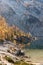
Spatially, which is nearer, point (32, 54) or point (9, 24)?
point (32, 54)

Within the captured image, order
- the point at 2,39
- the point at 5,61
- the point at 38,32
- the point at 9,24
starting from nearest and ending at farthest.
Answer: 1. the point at 5,61
2. the point at 2,39
3. the point at 9,24
4. the point at 38,32

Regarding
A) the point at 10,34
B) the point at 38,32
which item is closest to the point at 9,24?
the point at 10,34

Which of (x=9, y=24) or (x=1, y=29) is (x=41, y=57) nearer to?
(x=1, y=29)

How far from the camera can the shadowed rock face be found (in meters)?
28.3

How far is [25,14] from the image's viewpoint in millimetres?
29891

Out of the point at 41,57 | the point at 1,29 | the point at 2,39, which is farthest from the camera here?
the point at 1,29

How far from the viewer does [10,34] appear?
1011 inches

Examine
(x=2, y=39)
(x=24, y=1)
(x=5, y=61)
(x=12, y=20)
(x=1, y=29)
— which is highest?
(x=24, y=1)

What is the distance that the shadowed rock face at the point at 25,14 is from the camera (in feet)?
92.8

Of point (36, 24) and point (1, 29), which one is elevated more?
point (36, 24)

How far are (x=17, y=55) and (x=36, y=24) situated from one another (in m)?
12.6

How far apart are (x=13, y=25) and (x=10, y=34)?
7.34ft

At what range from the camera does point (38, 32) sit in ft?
98.0

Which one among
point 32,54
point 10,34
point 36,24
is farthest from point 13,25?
point 32,54
